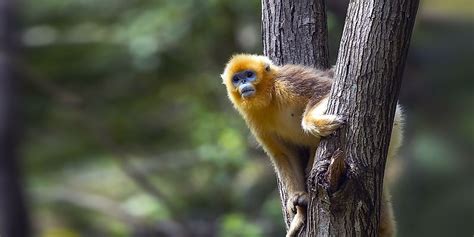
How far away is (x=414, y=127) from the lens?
12.1 meters

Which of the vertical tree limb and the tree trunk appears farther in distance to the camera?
the tree trunk

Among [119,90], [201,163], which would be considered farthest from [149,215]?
[119,90]

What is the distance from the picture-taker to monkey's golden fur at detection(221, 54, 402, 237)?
4.87m

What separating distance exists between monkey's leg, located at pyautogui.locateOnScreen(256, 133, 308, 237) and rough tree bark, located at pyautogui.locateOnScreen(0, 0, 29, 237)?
6102 mm

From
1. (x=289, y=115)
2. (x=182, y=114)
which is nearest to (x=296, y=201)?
(x=289, y=115)

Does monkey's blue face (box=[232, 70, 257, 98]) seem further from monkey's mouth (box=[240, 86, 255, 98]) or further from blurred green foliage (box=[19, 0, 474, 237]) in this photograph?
blurred green foliage (box=[19, 0, 474, 237])

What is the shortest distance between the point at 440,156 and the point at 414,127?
0.55m

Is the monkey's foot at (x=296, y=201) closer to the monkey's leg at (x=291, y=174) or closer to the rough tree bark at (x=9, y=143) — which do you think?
the monkey's leg at (x=291, y=174)

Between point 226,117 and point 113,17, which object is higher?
point 113,17

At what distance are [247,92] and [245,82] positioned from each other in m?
0.09

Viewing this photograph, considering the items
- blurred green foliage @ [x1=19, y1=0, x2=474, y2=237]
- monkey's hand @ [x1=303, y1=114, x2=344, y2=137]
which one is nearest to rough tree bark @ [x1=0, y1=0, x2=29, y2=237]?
blurred green foliage @ [x1=19, y1=0, x2=474, y2=237]

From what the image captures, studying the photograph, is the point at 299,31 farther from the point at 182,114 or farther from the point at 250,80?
the point at 182,114

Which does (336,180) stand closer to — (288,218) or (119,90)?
(288,218)

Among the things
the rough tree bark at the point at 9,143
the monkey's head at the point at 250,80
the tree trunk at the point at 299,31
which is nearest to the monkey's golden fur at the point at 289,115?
the monkey's head at the point at 250,80
